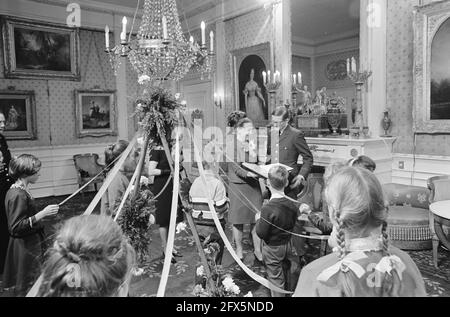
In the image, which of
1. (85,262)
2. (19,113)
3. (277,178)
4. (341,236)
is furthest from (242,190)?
(19,113)

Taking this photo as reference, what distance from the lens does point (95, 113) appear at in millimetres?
8719

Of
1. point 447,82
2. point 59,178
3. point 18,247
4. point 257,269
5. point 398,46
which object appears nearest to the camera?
point 18,247

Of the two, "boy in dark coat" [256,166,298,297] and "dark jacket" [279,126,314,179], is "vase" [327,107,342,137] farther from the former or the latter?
"boy in dark coat" [256,166,298,297]

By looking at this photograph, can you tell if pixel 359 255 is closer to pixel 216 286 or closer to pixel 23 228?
pixel 216 286

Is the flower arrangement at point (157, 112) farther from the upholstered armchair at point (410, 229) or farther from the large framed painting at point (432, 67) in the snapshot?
the large framed painting at point (432, 67)

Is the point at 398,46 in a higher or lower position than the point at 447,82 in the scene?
higher

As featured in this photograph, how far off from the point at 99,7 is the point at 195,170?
14.5 feet

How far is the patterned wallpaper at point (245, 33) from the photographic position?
6406 mm

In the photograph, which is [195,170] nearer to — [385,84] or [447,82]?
[385,84]

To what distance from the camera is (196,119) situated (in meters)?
8.59

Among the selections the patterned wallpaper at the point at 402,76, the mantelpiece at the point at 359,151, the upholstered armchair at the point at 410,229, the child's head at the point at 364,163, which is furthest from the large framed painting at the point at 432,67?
the child's head at the point at 364,163

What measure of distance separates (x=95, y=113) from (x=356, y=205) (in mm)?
8438

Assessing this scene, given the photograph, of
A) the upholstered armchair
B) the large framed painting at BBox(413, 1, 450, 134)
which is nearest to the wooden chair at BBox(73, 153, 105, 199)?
the upholstered armchair
